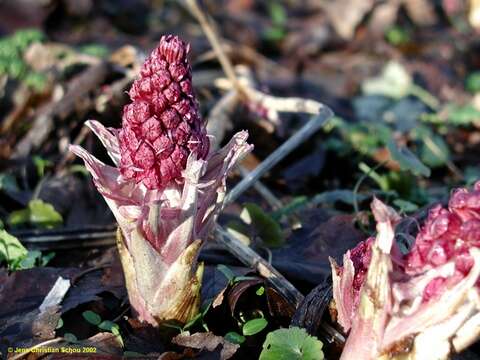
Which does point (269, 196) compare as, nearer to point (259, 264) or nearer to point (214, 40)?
point (259, 264)

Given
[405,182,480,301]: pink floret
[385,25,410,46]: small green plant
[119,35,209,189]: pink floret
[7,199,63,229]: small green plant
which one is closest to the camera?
[405,182,480,301]: pink floret

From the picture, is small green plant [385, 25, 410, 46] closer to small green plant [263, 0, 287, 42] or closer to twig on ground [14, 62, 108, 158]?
small green plant [263, 0, 287, 42]

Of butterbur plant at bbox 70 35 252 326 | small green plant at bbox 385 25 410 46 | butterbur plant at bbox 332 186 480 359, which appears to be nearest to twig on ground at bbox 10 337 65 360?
butterbur plant at bbox 70 35 252 326

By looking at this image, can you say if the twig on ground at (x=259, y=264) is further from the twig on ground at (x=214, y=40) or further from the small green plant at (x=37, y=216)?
the twig on ground at (x=214, y=40)

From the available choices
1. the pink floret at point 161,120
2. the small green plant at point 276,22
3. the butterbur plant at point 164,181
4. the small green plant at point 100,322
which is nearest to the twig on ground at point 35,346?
the small green plant at point 100,322

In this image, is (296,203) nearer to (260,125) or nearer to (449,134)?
(260,125)

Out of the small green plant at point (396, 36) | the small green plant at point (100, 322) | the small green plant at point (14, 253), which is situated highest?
the small green plant at point (14, 253)

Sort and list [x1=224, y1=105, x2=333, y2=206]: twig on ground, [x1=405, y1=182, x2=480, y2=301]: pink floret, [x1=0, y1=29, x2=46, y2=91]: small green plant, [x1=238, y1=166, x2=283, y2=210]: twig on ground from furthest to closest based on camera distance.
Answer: [x1=0, y1=29, x2=46, y2=91]: small green plant, [x1=238, y1=166, x2=283, y2=210]: twig on ground, [x1=224, y1=105, x2=333, y2=206]: twig on ground, [x1=405, y1=182, x2=480, y2=301]: pink floret

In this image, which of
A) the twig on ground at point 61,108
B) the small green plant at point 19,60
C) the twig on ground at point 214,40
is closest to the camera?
the twig on ground at point 61,108
